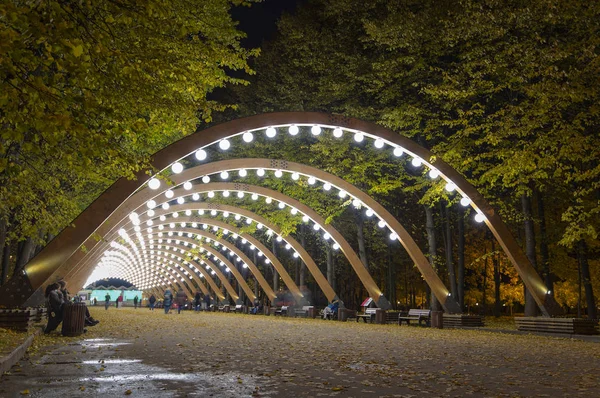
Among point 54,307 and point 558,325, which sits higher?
point 54,307

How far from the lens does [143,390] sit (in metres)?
6.36

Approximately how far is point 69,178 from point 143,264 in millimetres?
59071

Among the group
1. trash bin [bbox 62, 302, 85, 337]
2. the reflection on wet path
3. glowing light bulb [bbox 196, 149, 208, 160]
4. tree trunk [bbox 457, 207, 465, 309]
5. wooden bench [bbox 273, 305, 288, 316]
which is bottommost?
the reflection on wet path

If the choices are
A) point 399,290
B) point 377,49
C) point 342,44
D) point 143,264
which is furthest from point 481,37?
point 143,264

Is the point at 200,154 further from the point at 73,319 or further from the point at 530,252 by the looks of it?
the point at 530,252

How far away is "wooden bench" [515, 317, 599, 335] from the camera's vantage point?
16844 mm

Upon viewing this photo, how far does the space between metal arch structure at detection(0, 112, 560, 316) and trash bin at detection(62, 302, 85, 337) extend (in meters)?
0.92

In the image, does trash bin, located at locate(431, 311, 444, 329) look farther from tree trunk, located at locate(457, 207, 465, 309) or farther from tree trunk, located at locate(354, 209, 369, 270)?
tree trunk, located at locate(354, 209, 369, 270)

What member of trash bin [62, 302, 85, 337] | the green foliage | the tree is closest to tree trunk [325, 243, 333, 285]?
the tree

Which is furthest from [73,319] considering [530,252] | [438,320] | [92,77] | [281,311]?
[281,311]

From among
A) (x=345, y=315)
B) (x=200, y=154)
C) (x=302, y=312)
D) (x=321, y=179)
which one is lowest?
(x=345, y=315)

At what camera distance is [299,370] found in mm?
8352

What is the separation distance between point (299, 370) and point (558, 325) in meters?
12.3

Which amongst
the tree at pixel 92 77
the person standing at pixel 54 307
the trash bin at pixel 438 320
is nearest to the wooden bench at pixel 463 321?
the trash bin at pixel 438 320
